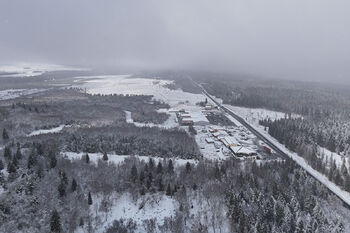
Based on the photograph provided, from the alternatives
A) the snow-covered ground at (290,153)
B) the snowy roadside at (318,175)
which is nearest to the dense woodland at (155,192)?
the snowy roadside at (318,175)

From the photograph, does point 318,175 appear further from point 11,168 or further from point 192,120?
point 11,168

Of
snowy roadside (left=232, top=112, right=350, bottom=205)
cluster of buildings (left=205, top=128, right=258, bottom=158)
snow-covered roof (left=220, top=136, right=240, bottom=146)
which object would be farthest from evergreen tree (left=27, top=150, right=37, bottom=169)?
snowy roadside (left=232, top=112, right=350, bottom=205)

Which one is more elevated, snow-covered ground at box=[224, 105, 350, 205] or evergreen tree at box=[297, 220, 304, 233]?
snow-covered ground at box=[224, 105, 350, 205]

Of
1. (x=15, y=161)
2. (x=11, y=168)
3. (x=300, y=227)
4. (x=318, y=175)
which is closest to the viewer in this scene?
(x=300, y=227)

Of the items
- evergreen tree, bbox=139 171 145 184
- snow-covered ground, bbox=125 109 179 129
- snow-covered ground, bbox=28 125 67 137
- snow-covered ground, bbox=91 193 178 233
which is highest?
snow-covered ground, bbox=28 125 67 137

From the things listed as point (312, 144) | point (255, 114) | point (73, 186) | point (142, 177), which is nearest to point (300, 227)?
point (142, 177)

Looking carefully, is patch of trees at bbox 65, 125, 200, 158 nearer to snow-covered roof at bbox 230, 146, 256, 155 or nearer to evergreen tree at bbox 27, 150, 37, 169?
snow-covered roof at bbox 230, 146, 256, 155

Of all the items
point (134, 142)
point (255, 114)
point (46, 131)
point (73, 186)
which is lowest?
point (73, 186)

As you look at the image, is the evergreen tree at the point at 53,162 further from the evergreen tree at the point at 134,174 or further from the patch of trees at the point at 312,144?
the patch of trees at the point at 312,144

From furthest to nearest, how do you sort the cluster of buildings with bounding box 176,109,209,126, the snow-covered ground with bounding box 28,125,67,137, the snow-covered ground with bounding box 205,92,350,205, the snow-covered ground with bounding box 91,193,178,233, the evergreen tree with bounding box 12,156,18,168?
the cluster of buildings with bounding box 176,109,209,126 → the snow-covered ground with bounding box 28,125,67,137 → the snow-covered ground with bounding box 205,92,350,205 → the evergreen tree with bounding box 12,156,18,168 → the snow-covered ground with bounding box 91,193,178,233

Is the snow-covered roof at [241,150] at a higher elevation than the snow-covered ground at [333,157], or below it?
higher

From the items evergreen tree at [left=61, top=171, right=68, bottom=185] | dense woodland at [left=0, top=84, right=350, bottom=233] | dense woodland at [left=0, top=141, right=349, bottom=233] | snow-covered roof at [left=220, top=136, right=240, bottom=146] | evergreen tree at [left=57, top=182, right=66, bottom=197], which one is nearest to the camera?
dense woodland at [left=0, top=141, right=349, bottom=233]

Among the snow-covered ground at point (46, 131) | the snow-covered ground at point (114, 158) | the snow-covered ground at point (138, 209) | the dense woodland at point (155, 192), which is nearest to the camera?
the dense woodland at point (155, 192)
